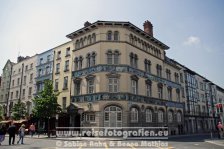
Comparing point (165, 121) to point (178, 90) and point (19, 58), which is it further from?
point (19, 58)

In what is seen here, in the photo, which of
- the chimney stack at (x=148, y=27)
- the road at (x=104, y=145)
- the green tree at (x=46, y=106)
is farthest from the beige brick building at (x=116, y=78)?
the road at (x=104, y=145)

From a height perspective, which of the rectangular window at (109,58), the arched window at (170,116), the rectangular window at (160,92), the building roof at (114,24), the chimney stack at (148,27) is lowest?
the arched window at (170,116)

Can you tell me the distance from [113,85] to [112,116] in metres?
3.97

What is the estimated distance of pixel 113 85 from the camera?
28.0 metres

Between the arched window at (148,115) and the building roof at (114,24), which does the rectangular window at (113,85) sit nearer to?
the arched window at (148,115)

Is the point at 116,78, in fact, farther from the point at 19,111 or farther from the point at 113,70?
the point at 19,111

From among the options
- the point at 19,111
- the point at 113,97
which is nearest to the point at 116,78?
the point at 113,97

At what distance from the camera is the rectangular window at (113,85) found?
27875mm

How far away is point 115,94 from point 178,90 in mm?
18859

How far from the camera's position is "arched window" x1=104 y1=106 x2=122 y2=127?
26844mm

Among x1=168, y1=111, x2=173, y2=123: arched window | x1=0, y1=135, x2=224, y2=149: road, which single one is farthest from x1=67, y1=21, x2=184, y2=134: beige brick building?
x1=0, y1=135, x2=224, y2=149: road

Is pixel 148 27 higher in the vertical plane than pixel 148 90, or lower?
higher

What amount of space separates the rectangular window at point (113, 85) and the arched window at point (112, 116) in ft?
7.17

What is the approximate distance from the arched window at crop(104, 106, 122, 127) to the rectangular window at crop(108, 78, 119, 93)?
Result: 2187 millimetres
